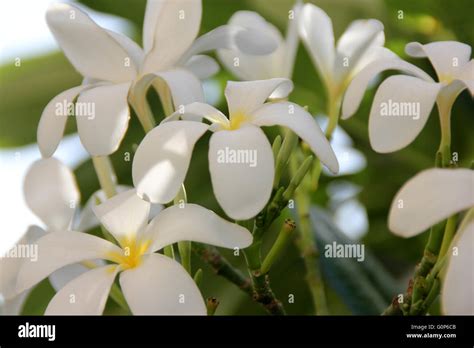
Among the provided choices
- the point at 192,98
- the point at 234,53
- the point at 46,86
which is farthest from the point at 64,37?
the point at 46,86

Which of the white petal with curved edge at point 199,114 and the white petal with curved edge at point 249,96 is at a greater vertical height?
the white petal with curved edge at point 249,96

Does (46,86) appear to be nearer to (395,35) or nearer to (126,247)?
(395,35)

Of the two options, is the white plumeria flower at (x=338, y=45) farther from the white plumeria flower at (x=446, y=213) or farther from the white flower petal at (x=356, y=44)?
the white plumeria flower at (x=446, y=213)

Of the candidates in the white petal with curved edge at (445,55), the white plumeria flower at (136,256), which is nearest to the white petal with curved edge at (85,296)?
the white plumeria flower at (136,256)

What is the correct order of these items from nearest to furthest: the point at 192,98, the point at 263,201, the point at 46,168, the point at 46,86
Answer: the point at 263,201 < the point at 192,98 < the point at 46,168 < the point at 46,86

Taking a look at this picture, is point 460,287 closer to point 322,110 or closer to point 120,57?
point 120,57
